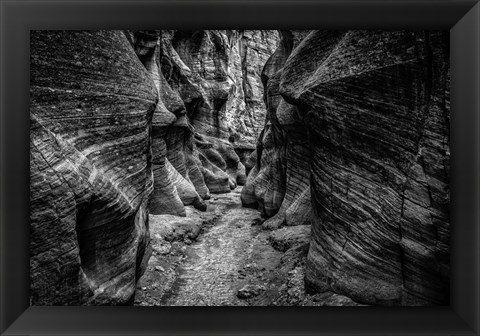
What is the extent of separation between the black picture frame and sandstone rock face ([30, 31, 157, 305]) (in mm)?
259

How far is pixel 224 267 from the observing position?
8.57 meters

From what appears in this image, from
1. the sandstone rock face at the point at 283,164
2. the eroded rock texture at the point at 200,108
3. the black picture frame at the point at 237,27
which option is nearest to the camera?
the black picture frame at the point at 237,27

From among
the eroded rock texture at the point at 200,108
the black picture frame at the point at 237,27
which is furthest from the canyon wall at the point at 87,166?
the eroded rock texture at the point at 200,108

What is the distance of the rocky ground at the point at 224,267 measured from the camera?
7168 mm

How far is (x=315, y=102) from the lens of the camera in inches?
288

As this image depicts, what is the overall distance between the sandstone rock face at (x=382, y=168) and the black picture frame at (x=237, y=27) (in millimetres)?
267

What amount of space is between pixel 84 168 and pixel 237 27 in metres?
3.88

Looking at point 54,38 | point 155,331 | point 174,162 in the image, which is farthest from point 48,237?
point 174,162

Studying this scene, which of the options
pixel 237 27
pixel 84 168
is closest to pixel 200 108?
pixel 237 27

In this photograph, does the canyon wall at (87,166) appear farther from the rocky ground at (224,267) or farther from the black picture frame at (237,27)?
the rocky ground at (224,267)

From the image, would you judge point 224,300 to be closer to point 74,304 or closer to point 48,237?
point 74,304

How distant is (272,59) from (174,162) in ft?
27.0

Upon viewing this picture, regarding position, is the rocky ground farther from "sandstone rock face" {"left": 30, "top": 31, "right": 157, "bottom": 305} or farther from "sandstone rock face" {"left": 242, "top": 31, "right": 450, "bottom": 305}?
"sandstone rock face" {"left": 30, "top": 31, "right": 157, "bottom": 305}

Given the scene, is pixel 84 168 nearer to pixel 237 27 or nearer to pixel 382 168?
pixel 237 27
